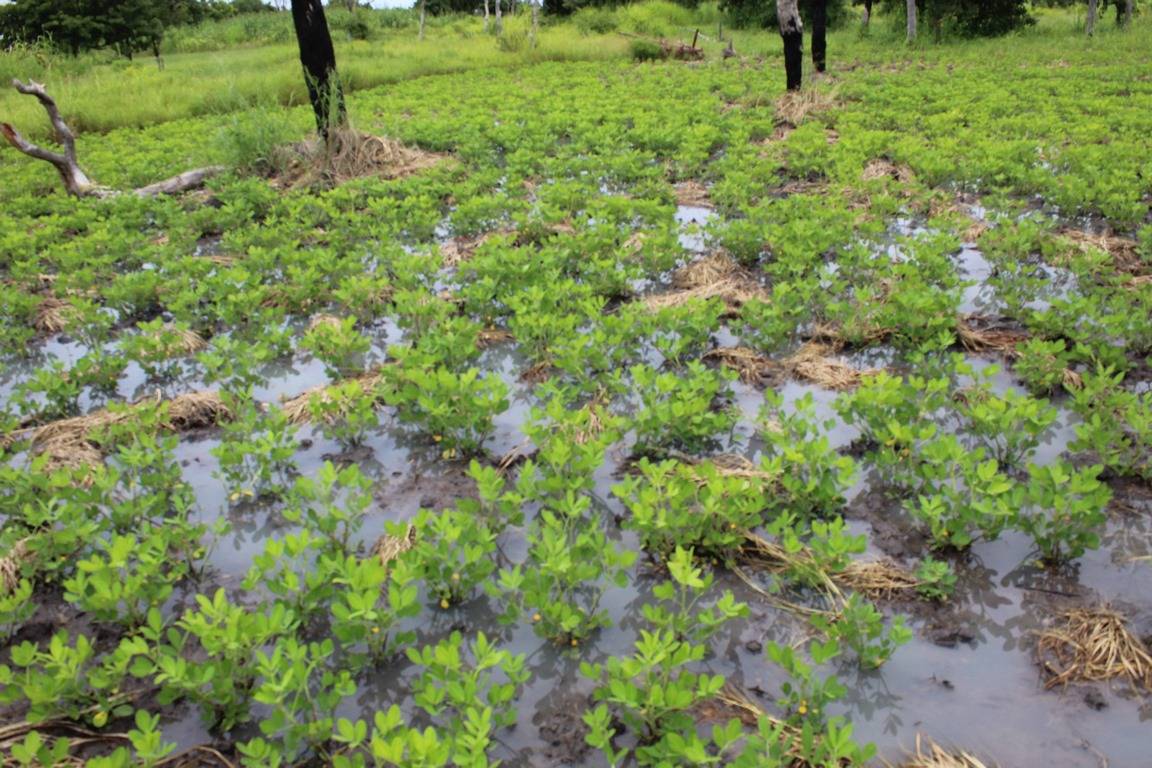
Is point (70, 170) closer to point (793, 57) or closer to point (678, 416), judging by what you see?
point (678, 416)

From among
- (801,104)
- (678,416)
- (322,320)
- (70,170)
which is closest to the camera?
(678,416)

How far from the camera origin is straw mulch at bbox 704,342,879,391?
190 inches

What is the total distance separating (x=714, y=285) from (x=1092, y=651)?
4.00 m

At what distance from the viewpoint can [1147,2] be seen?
37531 millimetres

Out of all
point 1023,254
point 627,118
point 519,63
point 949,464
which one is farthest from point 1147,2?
point 949,464

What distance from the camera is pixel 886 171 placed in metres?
9.40

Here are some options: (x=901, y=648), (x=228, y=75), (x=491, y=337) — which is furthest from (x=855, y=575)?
(x=228, y=75)

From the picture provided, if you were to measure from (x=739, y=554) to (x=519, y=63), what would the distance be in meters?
24.4

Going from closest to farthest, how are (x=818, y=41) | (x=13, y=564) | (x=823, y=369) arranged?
(x=13, y=564), (x=823, y=369), (x=818, y=41)

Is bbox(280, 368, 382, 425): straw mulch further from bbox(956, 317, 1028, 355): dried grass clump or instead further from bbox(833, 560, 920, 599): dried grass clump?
bbox(956, 317, 1028, 355): dried grass clump

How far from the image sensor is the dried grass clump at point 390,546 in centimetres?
347

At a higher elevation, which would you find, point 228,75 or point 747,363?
point 228,75

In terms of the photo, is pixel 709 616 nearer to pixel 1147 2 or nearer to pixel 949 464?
pixel 949 464

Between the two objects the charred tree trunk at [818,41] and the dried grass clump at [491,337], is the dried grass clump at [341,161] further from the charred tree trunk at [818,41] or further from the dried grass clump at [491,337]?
the charred tree trunk at [818,41]
